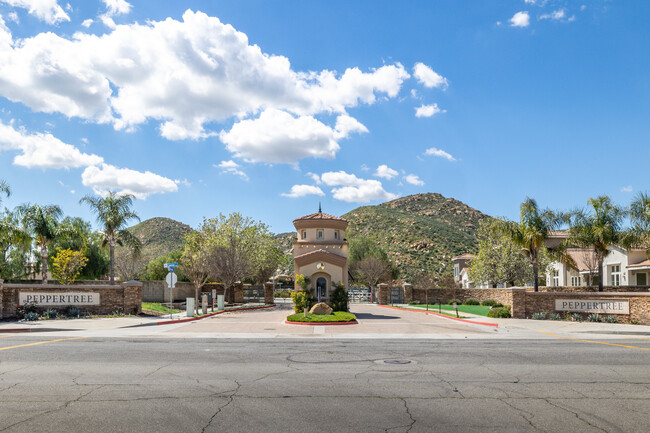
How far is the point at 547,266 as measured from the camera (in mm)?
46906

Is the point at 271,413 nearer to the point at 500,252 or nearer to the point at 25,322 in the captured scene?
the point at 25,322

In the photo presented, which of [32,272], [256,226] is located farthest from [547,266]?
[32,272]

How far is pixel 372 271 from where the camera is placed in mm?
64250

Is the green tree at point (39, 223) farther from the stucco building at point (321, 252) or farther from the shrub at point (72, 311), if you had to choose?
the stucco building at point (321, 252)

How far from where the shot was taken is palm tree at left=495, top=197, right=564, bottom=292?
28.5 m

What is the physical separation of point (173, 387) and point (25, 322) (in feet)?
59.8

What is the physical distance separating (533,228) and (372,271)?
36.7 metres

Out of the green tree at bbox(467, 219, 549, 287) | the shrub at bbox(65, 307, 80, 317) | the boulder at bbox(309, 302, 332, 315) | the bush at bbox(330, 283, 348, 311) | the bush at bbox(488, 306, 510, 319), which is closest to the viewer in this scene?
the shrub at bbox(65, 307, 80, 317)

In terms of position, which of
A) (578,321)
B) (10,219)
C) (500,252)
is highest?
(10,219)

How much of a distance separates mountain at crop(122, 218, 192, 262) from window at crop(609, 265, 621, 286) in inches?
3110

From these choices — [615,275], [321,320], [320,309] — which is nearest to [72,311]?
[320,309]

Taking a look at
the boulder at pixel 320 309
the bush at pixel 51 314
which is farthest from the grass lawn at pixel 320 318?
the bush at pixel 51 314

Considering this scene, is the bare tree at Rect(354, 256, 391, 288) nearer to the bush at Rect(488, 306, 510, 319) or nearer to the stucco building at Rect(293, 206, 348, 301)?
the stucco building at Rect(293, 206, 348, 301)

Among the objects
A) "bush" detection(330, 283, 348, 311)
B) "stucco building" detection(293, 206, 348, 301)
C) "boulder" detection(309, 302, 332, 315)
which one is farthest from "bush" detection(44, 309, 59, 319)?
"bush" detection(330, 283, 348, 311)
